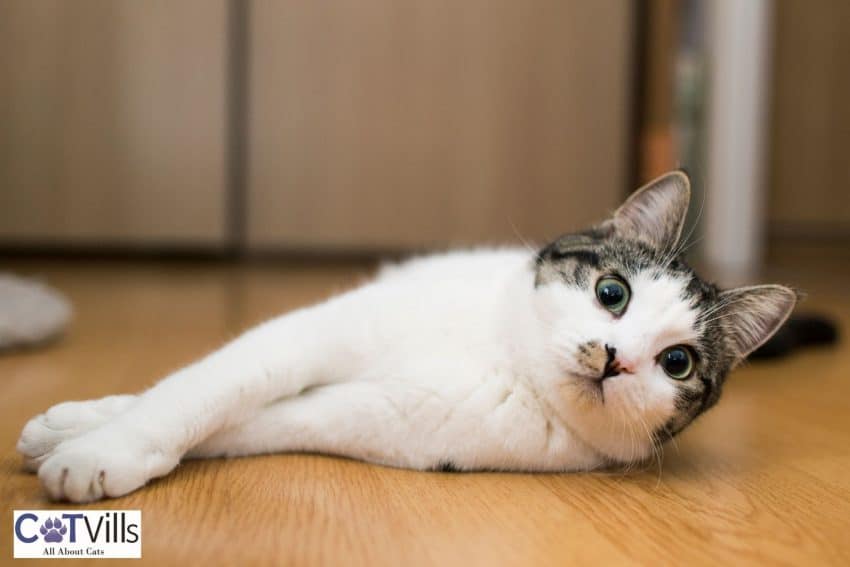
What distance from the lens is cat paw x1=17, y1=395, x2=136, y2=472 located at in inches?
51.3

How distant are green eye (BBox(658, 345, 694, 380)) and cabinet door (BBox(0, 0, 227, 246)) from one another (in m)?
4.00

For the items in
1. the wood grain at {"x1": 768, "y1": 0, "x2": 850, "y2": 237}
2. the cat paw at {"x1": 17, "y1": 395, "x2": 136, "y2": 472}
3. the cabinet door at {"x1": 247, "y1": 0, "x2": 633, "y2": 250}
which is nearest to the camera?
the cat paw at {"x1": 17, "y1": 395, "x2": 136, "y2": 472}

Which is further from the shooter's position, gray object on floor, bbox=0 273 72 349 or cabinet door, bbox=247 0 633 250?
cabinet door, bbox=247 0 633 250

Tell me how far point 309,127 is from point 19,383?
3249mm

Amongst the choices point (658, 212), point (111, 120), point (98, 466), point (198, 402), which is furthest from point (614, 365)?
point (111, 120)

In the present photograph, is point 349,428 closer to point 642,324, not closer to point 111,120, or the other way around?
point 642,324

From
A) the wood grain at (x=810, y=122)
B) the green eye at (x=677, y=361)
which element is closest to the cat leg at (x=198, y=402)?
the green eye at (x=677, y=361)

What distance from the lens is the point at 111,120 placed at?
4820 mm

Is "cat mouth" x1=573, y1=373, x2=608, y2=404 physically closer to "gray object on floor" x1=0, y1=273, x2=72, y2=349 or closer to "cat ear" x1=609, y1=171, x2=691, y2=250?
"cat ear" x1=609, y1=171, x2=691, y2=250

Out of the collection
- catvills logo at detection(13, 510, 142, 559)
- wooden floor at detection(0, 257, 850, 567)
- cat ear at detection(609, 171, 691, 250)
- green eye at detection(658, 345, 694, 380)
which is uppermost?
cat ear at detection(609, 171, 691, 250)

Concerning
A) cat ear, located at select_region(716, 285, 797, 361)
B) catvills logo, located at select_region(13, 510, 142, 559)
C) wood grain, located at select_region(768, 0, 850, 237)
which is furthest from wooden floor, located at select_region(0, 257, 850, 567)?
wood grain, located at select_region(768, 0, 850, 237)

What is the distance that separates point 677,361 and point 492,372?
12.8 inches

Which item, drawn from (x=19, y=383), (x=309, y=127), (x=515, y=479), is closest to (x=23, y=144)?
(x=309, y=127)

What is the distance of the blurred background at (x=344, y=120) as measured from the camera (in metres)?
4.75
